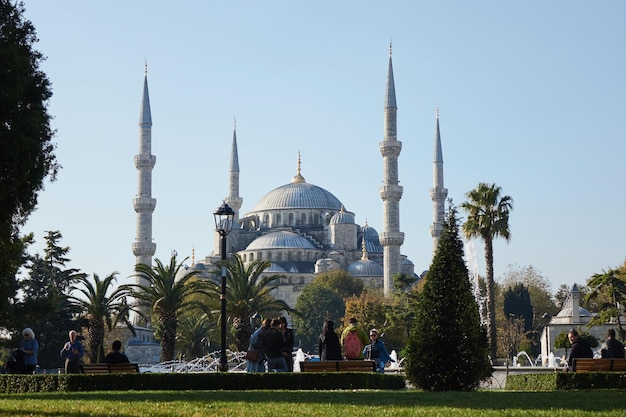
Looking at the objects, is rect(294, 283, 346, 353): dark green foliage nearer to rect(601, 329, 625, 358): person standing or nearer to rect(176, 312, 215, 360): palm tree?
rect(176, 312, 215, 360): palm tree

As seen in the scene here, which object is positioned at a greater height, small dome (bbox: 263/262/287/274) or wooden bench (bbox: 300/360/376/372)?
small dome (bbox: 263/262/287/274)

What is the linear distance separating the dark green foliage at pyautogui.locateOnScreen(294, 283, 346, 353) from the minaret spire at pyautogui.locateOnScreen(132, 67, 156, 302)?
12614 millimetres

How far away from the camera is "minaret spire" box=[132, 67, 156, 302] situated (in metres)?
77.6

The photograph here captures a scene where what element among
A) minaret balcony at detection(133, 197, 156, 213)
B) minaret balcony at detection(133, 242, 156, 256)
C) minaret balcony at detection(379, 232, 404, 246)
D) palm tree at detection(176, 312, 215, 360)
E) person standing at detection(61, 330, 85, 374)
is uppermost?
minaret balcony at detection(133, 197, 156, 213)

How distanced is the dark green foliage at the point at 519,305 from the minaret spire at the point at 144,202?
2473cm

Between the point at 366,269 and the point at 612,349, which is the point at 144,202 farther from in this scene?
the point at 612,349

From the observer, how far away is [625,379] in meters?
15.7

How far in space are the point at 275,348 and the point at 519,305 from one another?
55445mm

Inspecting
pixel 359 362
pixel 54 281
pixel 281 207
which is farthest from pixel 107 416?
pixel 281 207

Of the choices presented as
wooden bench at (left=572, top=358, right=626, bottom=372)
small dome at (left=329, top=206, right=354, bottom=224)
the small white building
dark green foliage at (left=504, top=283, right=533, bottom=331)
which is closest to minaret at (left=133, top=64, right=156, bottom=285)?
dark green foliage at (left=504, top=283, right=533, bottom=331)

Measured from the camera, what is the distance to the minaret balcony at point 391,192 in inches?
3076

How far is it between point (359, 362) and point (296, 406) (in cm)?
548

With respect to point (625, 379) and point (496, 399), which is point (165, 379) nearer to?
point (496, 399)

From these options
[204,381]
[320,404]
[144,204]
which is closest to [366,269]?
[144,204]
